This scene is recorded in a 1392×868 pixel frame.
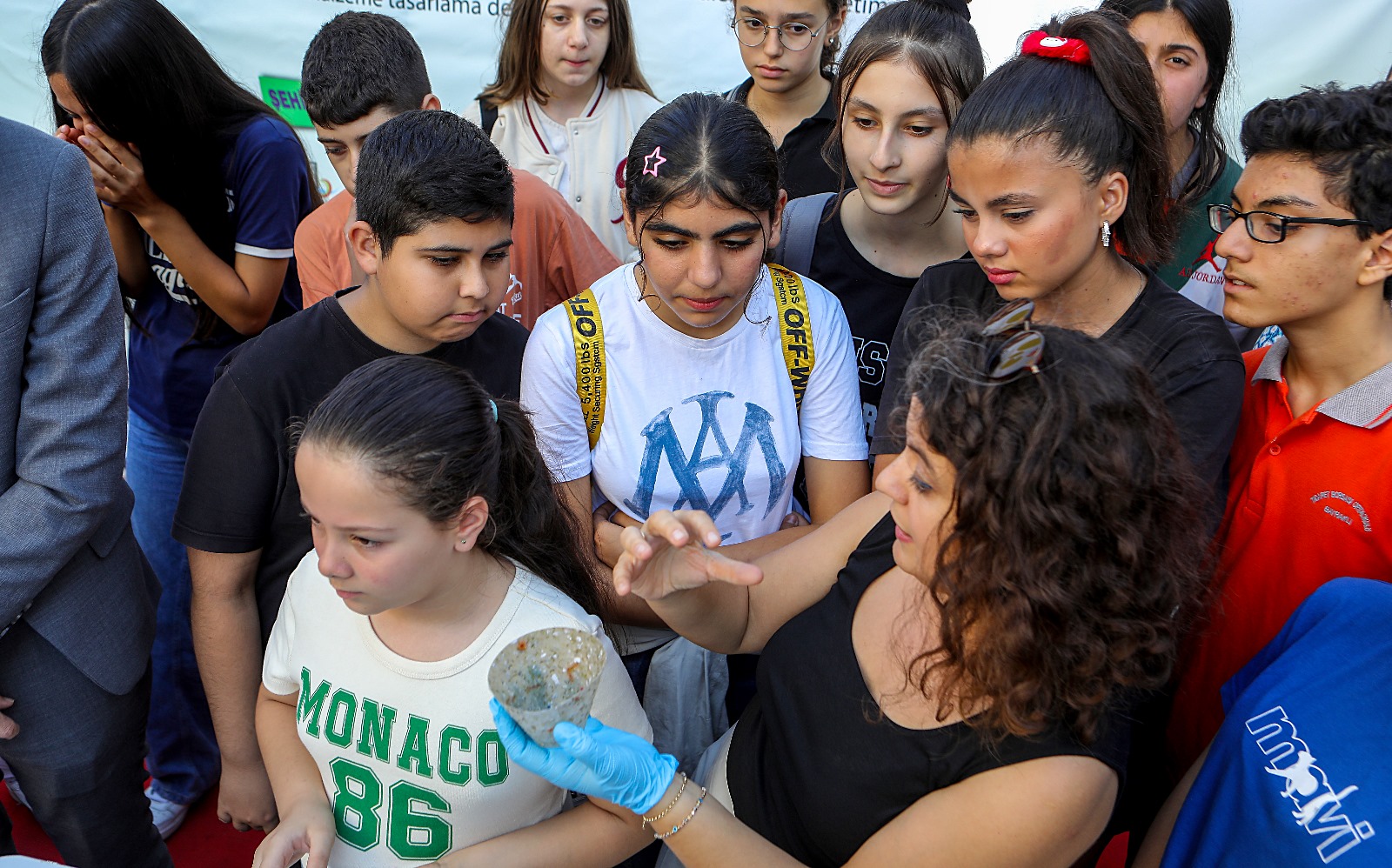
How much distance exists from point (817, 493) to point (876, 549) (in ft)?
1.46

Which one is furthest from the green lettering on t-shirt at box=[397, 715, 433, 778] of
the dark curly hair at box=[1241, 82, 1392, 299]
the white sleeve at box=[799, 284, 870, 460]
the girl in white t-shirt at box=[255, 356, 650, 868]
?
the dark curly hair at box=[1241, 82, 1392, 299]

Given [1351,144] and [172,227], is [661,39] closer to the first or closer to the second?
[172,227]

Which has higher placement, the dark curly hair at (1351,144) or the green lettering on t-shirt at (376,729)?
the dark curly hair at (1351,144)

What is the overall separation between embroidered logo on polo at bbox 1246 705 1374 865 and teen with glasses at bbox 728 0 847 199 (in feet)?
5.76

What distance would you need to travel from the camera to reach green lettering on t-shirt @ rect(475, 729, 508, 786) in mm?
1387

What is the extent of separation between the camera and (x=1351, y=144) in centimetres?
159

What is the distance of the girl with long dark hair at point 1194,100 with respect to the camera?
8.27 feet

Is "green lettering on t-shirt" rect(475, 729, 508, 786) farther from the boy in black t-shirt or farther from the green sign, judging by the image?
the green sign

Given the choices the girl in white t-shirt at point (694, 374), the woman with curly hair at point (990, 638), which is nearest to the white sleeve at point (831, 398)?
the girl in white t-shirt at point (694, 374)

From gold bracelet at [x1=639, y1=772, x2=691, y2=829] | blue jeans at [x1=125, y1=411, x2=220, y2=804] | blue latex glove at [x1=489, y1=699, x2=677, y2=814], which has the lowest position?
blue jeans at [x1=125, y1=411, x2=220, y2=804]

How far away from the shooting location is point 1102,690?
1.17 m

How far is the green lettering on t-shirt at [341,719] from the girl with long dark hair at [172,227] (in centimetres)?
130

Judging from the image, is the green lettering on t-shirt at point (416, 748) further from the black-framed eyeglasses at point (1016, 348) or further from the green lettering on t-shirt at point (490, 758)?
the black-framed eyeglasses at point (1016, 348)

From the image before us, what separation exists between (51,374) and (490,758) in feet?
3.34
